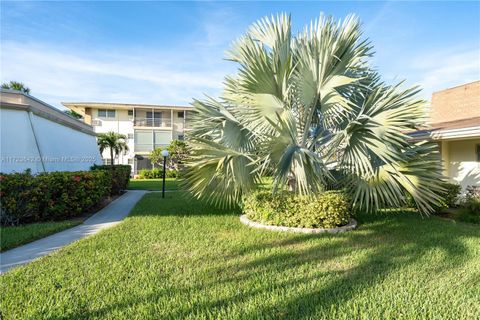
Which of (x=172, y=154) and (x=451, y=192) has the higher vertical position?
(x=172, y=154)

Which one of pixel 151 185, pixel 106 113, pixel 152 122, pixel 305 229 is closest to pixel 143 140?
pixel 152 122

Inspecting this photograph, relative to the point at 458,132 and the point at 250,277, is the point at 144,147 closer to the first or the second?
the point at 458,132

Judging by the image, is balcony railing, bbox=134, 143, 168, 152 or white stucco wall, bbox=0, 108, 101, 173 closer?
white stucco wall, bbox=0, 108, 101, 173

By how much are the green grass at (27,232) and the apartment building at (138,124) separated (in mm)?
26784

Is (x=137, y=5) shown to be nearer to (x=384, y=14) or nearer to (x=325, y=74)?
(x=325, y=74)

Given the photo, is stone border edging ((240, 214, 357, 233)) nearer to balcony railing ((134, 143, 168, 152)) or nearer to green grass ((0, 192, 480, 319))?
green grass ((0, 192, 480, 319))

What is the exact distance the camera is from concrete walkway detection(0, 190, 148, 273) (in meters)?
4.58

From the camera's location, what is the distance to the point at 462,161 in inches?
401

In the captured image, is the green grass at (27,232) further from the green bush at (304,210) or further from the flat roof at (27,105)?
the green bush at (304,210)

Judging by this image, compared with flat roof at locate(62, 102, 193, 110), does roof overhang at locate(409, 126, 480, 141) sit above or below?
below

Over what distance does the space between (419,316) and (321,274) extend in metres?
1.29

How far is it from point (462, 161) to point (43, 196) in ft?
43.0

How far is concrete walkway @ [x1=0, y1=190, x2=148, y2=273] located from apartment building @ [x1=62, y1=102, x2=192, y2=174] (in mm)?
25484

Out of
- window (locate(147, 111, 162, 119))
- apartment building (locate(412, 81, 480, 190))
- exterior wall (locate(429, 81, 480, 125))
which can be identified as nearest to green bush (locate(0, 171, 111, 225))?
apartment building (locate(412, 81, 480, 190))
